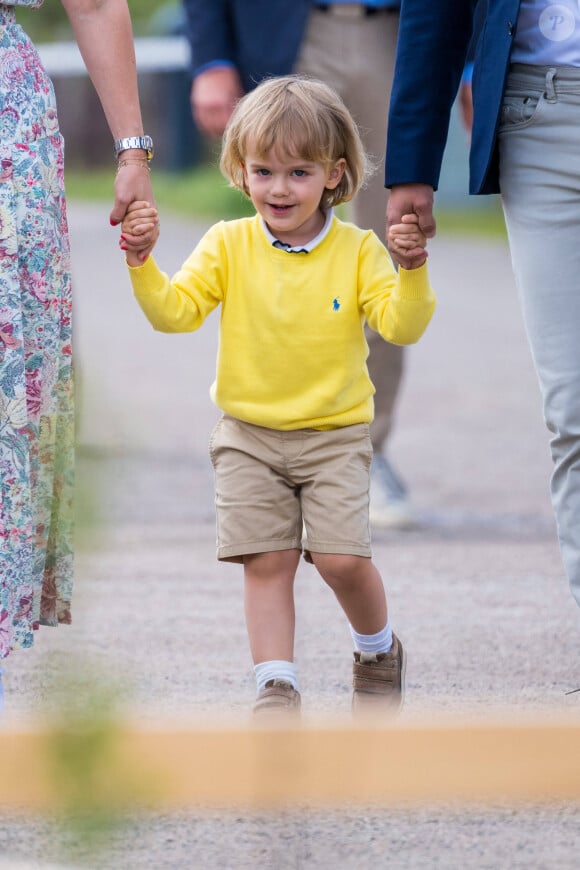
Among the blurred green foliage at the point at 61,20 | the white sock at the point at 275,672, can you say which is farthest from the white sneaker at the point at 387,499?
the blurred green foliage at the point at 61,20

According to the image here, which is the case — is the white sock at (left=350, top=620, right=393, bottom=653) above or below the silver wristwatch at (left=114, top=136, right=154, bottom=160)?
below

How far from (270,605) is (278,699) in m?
0.21

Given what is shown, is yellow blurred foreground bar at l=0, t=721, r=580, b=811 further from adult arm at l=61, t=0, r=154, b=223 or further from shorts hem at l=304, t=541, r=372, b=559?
adult arm at l=61, t=0, r=154, b=223

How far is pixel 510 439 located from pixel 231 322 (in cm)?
468

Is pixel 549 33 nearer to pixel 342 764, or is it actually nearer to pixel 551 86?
pixel 551 86

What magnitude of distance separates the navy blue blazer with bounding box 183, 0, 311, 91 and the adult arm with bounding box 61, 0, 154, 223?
5.09 feet

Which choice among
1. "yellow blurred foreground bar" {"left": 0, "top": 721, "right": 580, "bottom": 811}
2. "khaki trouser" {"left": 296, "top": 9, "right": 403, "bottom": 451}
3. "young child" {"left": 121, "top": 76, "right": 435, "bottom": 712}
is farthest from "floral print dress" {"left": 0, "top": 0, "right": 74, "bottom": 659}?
"khaki trouser" {"left": 296, "top": 9, "right": 403, "bottom": 451}

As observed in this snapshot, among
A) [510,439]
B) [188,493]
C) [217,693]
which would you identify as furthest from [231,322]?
[510,439]

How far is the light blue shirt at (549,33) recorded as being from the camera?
3.28 m

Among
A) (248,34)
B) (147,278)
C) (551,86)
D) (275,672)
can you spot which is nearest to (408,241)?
(551,86)

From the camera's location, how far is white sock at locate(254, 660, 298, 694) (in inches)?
136

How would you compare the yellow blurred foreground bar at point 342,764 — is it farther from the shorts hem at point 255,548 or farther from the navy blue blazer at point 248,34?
the navy blue blazer at point 248,34

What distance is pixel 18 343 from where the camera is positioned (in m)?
3.32

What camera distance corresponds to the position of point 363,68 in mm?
5250
